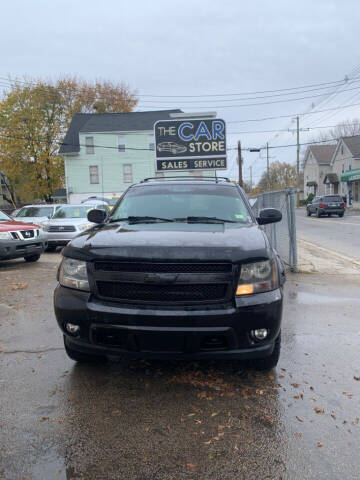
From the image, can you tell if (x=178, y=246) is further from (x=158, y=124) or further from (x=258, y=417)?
(x=158, y=124)

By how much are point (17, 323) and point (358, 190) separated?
142ft

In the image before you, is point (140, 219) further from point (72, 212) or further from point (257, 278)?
point (72, 212)

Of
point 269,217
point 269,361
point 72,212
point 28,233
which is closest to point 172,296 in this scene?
point 269,361

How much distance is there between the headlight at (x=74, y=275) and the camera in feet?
9.98

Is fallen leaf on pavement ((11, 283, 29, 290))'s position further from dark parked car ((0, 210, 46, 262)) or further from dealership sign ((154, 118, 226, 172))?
dealership sign ((154, 118, 226, 172))

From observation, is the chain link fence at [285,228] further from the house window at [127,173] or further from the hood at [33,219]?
the house window at [127,173]

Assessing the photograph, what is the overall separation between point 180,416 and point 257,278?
1.14m

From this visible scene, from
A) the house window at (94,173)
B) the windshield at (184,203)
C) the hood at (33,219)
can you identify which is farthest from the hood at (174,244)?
the house window at (94,173)

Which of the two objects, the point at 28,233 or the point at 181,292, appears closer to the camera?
the point at 181,292

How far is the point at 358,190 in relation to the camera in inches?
1652

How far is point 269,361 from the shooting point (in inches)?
132

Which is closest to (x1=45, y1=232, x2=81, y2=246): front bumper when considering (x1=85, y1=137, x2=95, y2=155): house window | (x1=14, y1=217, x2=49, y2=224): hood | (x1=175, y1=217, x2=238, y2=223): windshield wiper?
(x1=14, y1=217, x2=49, y2=224): hood

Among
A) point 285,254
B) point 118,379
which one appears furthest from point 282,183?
point 118,379

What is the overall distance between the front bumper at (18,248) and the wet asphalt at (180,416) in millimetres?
5051
